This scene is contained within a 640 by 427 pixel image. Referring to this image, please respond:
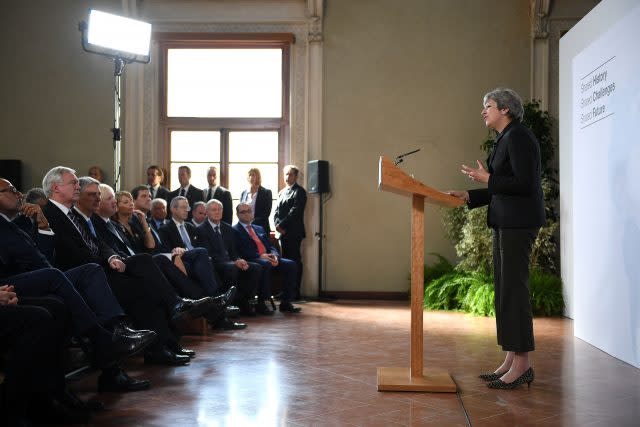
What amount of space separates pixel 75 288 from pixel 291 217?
18.1 ft

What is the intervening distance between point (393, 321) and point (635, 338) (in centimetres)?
292

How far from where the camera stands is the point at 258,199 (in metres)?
9.17

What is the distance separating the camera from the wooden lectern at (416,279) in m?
3.79

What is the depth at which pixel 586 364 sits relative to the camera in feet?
15.9

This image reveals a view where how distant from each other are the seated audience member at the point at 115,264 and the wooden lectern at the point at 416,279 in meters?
1.44

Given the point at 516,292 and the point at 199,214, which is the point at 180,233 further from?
the point at 516,292

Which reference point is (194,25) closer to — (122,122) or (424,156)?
(122,122)

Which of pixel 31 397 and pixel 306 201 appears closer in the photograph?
pixel 31 397

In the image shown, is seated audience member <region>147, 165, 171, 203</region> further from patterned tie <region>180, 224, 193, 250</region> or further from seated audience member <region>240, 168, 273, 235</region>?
patterned tie <region>180, 224, 193, 250</region>

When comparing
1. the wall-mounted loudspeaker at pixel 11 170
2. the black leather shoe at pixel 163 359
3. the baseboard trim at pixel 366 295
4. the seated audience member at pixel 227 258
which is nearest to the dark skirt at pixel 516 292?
the black leather shoe at pixel 163 359

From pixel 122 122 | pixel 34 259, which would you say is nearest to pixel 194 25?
pixel 122 122

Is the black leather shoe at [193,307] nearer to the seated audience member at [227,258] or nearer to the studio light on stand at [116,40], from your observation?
the seated audience member at [227,258]

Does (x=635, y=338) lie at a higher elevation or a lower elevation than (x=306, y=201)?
lower

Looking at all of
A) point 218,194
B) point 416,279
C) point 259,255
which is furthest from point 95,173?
point 416,279
